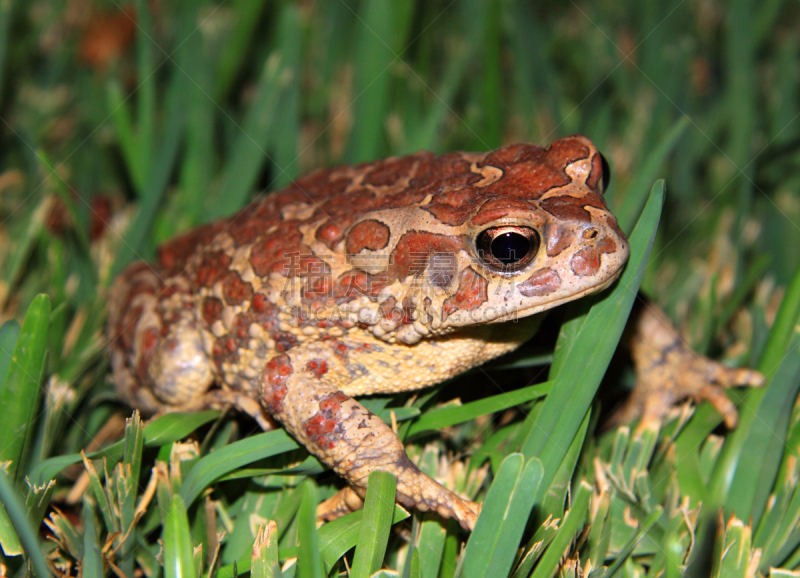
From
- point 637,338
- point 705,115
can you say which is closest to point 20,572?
point 637,338

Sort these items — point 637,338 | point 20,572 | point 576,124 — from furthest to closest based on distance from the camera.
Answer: point 576,124 → point 637,338 → point 20,572

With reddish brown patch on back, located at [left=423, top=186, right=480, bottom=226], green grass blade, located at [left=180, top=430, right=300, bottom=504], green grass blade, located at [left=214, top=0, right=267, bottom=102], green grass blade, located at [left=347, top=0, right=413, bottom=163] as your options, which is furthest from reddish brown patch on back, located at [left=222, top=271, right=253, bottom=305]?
green grass blade, located at [left=214, top=0, right=267, bottom=102]

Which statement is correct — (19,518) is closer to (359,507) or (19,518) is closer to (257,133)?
(359,507)

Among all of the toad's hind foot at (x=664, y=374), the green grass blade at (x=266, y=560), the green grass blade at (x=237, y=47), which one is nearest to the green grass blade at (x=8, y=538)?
the green grass blade at (x=266, y=560)

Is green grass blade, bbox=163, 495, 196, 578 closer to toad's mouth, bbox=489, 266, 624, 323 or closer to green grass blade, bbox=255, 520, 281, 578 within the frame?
green grass blade, bbox=255, 520, 281, 578

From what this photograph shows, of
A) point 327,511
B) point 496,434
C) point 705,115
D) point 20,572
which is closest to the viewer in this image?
point 20,572

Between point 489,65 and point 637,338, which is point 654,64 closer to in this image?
point 489,65

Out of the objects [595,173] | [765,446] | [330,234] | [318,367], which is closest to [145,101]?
[330,234]
